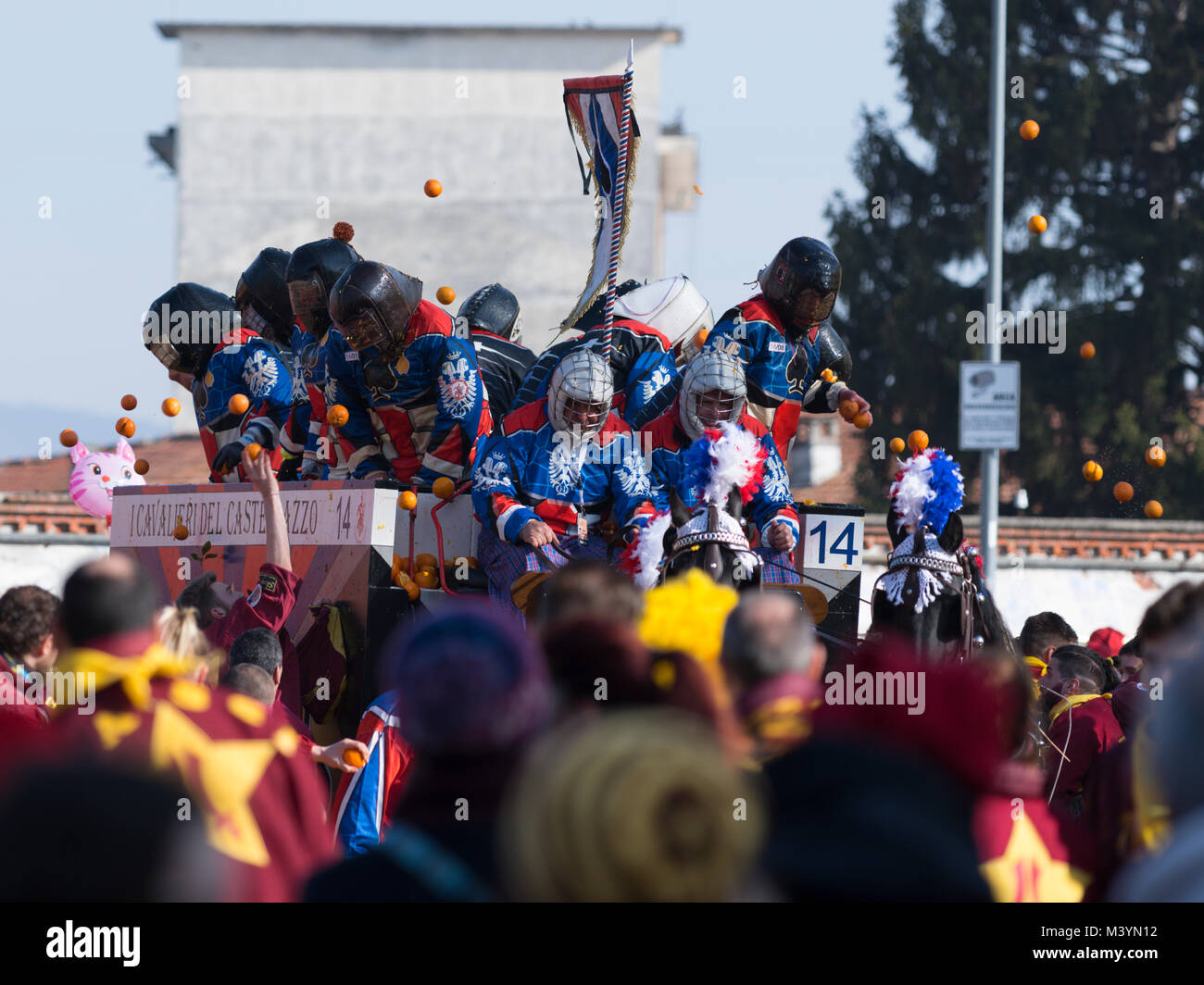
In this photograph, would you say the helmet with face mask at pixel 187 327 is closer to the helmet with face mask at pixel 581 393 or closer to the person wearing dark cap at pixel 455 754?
the helmet with face mask at pixel 581 393

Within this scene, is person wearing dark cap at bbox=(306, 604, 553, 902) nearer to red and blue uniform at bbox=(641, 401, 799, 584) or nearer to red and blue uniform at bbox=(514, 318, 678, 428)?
red and blue uniform at bbox=(641, 401, 799, 584)

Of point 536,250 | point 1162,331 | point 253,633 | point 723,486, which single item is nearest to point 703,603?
point 253,633

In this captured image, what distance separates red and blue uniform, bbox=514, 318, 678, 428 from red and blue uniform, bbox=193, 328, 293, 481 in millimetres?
1595

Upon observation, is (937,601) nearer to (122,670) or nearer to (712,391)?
(712,391)

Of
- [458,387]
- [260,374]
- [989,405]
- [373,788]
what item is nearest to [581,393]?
[458,387]

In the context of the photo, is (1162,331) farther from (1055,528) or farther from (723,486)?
(723,486)

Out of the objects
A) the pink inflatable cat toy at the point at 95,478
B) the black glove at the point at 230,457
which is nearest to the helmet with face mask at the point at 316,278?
the black glove at the point at 230,457

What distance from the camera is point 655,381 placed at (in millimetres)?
9109

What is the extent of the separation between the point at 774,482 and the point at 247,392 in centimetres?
338

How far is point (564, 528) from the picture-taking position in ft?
26.0

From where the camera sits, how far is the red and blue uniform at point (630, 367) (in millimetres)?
8562

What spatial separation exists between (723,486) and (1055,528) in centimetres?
1597

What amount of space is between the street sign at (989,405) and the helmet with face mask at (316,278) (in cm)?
686

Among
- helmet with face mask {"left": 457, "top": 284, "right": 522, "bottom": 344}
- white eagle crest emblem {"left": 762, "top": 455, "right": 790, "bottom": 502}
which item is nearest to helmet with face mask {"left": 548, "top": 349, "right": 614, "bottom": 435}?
white eagle crest emblem {"left": 762, "top": 455, "right": 790, "bottom": 502}
